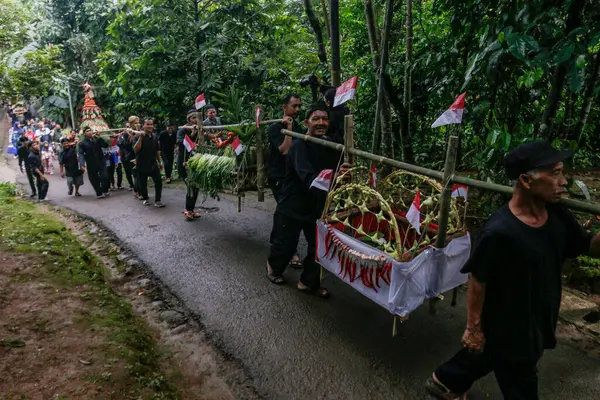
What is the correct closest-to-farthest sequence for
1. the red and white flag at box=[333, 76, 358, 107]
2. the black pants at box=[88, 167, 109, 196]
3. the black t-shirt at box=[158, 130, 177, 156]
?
the red and white flag at box=[333, 76, 358, 107] → the black pants at box=[88, 167, 109, 196] → the black t-shirt at box=[158, 130, 177, 156]

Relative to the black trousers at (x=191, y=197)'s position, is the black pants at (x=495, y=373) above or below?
above

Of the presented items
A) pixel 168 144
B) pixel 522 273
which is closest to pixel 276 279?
pixel 522 273

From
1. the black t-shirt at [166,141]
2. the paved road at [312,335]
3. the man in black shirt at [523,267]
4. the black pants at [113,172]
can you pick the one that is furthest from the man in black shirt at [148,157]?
the man in black shirt at [523,267]

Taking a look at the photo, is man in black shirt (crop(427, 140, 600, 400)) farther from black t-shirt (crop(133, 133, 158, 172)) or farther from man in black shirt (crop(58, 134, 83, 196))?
man in black shirt (crop(58, 134, 83, 196))

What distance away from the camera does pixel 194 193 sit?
22.4 ft

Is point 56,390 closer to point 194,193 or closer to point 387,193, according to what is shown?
point 387,193

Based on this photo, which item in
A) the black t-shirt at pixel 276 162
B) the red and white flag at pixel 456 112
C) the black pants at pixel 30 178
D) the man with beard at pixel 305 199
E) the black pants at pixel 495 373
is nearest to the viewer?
the black pants at pixel 495 373

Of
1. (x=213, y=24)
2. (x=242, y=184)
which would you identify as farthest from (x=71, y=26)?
(x=242, y=184)

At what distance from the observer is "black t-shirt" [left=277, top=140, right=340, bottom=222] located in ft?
13.4

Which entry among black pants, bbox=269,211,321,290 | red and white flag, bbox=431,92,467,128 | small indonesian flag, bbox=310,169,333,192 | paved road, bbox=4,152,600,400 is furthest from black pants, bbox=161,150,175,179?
red and white flag, bbox=431,92,467,128

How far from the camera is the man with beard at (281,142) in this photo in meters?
4.58

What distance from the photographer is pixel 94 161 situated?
9562mm

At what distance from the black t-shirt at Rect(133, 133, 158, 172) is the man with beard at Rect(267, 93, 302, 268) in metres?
4.11

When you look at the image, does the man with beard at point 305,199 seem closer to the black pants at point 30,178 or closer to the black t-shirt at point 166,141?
the black t-shirt at point 166,141
